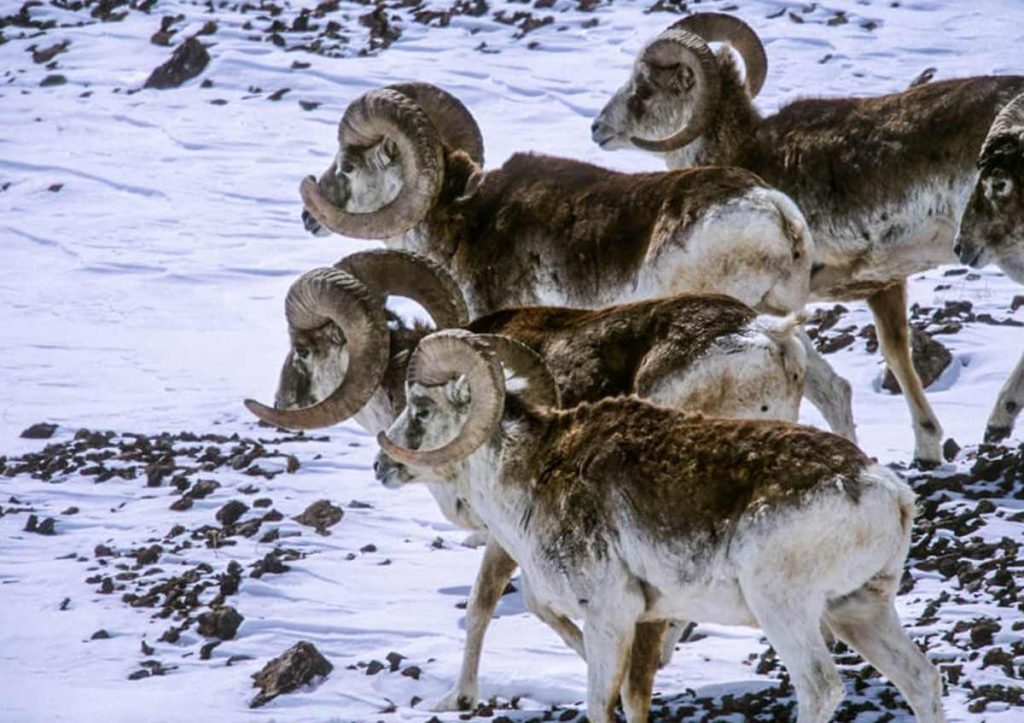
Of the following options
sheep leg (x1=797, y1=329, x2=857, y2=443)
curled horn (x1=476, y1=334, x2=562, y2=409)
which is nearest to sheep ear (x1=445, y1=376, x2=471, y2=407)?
curled horn (x1=476, y1=334, x2=562, y2=409)

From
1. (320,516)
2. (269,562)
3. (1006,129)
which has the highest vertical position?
(1006,129)

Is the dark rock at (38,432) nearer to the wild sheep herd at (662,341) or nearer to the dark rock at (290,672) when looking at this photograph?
the wild sheep herd at (662,341)

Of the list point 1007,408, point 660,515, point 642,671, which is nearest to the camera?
point 660,515

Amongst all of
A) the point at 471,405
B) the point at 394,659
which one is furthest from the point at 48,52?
the point at 471,405

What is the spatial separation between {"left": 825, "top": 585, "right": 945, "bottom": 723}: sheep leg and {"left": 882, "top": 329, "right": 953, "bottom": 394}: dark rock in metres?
6.71

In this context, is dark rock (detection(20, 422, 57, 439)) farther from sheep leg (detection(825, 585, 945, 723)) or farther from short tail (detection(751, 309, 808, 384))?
sheep leg (detection(825, 585, 945, 723))

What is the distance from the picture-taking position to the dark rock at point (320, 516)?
13.4 metres

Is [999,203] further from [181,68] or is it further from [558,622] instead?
[181,68]

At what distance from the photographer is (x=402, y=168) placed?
1365cm

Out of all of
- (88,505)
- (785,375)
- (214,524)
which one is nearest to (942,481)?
(785,375)

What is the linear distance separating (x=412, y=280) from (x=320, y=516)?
124 inches

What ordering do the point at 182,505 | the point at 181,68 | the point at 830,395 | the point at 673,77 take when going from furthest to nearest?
the point at 181,68 < the point at 673,77 < the point at 182,505 < the point at 830,395

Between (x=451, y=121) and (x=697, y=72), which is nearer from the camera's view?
(x=451, y=121)

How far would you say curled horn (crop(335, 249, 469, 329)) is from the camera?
424 inches
